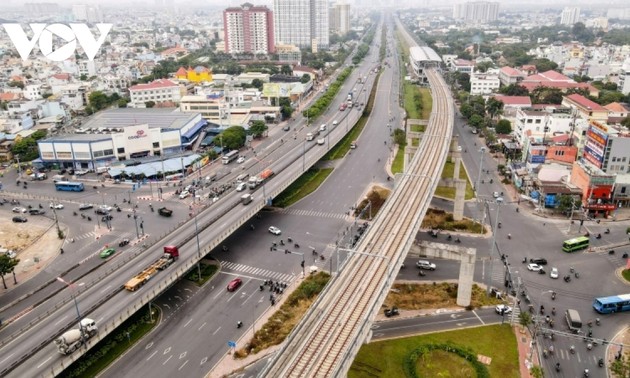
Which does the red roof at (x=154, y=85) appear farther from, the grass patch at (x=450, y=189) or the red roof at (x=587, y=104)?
the red roof at (x=587, y=104)

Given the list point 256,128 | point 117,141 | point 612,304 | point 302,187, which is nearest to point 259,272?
point 302,187

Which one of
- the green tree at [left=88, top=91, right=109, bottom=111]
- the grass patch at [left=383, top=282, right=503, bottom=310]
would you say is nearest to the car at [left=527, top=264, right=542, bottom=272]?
the grass patch at [left=383, top=282, right=503, bottom=310]

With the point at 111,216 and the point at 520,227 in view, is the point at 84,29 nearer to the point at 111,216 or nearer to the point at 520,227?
the point at 111,216

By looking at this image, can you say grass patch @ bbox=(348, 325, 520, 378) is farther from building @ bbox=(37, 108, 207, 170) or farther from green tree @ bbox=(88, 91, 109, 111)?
green tree @ bbox=(88, 91, 109, 111)

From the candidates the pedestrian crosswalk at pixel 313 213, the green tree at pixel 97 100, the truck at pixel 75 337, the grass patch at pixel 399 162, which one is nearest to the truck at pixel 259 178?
the pedestrian crosswalk at pixel 313 213

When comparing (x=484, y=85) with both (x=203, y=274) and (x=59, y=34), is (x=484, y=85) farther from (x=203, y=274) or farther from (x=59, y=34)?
(x=203, y=274)

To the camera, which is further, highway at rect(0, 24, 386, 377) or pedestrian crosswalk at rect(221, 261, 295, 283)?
pedestrian crosswalk at rect(221, 261, 295, 283)
